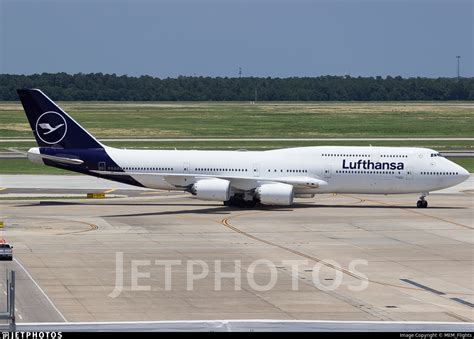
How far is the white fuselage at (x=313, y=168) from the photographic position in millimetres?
67188

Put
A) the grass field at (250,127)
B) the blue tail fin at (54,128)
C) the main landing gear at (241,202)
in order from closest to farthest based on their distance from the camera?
the main landing gear at (241,202)
the blue tail fin at (54,128)
the grass field at (250,127)

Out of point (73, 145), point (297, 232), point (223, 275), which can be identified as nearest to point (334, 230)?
point (297, 232)

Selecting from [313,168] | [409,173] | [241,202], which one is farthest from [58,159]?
[409,173]

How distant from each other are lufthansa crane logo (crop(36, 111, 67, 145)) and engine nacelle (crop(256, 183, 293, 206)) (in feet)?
44.0

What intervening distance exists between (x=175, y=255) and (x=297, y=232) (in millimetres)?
10284

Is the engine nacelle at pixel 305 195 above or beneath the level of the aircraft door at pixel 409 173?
beneath


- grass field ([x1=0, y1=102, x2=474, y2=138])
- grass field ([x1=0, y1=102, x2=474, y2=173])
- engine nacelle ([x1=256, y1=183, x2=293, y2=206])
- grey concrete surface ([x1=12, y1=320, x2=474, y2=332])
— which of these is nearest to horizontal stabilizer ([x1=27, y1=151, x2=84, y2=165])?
engine nacelle ([x1=256, y1=183, x2=293, y2=206])

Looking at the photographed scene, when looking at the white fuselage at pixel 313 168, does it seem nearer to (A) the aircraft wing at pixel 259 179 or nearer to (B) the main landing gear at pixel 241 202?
(A) the aircraft wing at pixel 259 179

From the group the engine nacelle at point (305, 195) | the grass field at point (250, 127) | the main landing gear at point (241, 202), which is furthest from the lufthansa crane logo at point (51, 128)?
the grass field at point (250, 127)

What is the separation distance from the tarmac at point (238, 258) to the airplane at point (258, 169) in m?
1.36

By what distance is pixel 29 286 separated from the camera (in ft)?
129

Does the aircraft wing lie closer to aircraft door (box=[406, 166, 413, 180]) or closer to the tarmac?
the tarmac

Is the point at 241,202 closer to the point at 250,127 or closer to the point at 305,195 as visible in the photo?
the point at 305,195

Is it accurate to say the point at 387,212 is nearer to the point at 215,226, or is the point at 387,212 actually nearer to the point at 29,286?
the point at 215,226
